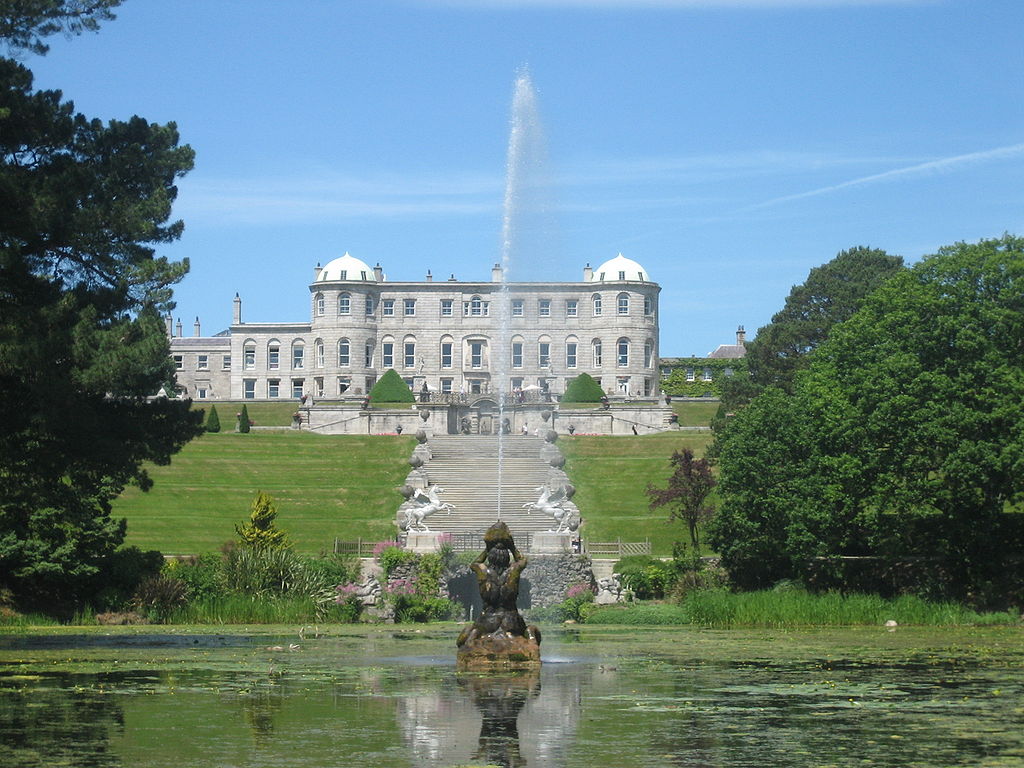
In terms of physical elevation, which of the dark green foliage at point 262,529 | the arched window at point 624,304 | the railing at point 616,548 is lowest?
the railing at point 616,548

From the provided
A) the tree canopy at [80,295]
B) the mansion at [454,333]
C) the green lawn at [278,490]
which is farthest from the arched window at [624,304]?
the tree canopy at [80,295]

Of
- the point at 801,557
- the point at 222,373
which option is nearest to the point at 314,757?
the point at 801,557

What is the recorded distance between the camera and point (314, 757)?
12570mm

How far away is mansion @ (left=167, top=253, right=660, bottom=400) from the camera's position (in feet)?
348

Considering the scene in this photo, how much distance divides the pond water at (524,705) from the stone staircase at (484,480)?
2145cm

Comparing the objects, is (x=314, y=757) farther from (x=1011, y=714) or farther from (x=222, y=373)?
(x=222, y=373)

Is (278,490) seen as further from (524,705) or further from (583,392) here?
(524,705)

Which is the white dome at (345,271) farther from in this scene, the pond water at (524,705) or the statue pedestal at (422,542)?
the pond water at (524,705)

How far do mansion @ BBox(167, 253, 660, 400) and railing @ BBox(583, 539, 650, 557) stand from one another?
59586mm

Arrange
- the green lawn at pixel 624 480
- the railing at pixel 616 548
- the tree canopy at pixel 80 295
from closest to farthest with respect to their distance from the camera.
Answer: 1. the tree canopy at pixel 80 295
2. the railing at pixel 616 548
3. the green lawn at pixel 624 480

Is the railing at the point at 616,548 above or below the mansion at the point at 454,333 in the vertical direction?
below

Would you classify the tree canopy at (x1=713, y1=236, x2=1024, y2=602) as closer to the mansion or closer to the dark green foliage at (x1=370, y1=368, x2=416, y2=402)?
the dark green foliage at (x1=370, y1=368, x2=416, y2=402)

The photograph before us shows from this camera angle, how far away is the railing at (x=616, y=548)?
145 feet

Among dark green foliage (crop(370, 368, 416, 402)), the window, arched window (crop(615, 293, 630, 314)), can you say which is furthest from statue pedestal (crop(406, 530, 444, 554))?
arched window (crop(615, 293, 630, 314))
